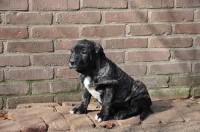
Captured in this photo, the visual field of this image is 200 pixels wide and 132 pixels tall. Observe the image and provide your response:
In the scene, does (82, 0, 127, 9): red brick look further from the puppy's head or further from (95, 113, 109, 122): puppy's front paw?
(95, 113, 109, 122): puppy's front paw

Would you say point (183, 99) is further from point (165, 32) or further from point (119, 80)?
point (119, 80)

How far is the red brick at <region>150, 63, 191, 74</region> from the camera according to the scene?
17.0 feet

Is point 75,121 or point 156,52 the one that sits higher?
point 156,52

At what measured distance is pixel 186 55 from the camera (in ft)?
17.3

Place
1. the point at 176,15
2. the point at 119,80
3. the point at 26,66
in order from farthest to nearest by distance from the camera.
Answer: the point at 176,15, the point at 26,66, the point at 119,80

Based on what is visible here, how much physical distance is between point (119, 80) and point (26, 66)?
124 centimetres

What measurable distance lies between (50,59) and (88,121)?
112 centimetres

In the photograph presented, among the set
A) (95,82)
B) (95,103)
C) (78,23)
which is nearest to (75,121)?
(95,82)

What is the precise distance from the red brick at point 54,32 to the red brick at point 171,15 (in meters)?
0.99

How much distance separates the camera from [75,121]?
161 inches

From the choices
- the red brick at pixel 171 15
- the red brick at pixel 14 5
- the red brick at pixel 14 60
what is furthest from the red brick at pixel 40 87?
the red brick at pixel 171 15

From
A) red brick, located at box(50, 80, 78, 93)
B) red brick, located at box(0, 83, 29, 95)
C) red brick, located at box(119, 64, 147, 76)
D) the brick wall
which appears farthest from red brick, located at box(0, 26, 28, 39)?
red brick, located at box(119, 64, 147, 76)

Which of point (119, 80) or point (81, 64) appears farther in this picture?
point (119, 80)

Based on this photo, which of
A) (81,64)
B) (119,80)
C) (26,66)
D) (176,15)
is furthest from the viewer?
(176,15)
